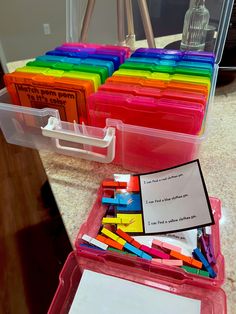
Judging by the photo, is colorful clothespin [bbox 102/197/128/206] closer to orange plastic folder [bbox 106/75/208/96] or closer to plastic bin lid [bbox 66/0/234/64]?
orange plastic folder [bbox 106/75/208/96]

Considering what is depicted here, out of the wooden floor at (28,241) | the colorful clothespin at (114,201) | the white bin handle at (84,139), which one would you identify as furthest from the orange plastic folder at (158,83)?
the wooden floor at (28,241)

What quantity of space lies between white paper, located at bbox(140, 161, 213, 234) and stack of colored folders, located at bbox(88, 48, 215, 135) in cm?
7

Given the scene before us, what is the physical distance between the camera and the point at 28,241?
1026 millimetres

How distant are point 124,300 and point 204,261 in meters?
0.11

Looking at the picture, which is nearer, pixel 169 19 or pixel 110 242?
pixel 110 242

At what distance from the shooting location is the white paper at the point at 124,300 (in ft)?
0.93

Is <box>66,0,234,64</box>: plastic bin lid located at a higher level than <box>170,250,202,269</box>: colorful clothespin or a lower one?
higher

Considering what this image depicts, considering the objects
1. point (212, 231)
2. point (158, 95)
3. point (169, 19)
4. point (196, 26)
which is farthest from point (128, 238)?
point (169, 19)

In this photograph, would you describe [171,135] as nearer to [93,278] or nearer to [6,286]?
[93,278]

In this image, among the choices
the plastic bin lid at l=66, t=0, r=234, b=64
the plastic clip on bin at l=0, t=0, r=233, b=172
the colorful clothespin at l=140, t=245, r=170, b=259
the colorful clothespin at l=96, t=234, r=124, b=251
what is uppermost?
the plastic bin lid at l=66, t=0, r=234, b=64

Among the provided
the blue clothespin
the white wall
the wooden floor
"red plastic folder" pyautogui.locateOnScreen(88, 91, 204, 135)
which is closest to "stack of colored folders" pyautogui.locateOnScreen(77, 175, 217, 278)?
the blue clothespin

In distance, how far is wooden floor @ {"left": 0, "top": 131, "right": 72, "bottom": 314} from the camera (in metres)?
0.87

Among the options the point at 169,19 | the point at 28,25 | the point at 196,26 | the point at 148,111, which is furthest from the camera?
the point at 28,25

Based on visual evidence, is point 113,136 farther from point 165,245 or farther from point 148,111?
point 165,245
